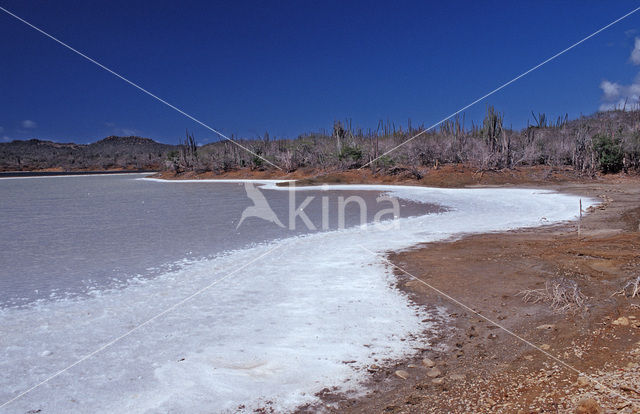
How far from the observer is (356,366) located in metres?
3.24

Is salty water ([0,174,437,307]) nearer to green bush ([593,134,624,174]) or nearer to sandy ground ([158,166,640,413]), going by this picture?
sandy ground ([158,166,640,413])

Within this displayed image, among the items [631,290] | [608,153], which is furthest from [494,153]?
[631,290]

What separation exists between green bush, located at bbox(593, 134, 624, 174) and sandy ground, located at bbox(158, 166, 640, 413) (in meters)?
17.9

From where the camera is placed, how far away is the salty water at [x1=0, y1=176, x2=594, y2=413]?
9.80 feet

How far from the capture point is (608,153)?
2233cm

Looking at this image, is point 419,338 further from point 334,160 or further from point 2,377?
point 334,160

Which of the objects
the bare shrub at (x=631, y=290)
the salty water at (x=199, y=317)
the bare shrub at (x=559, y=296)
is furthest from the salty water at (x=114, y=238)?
the bare shrub at (x=631, y=290)

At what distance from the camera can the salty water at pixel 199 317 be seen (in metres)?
2.99

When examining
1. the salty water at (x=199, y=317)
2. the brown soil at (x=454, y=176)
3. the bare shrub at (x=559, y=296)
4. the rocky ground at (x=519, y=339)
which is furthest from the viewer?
the brown soil at (x=454, y=176)

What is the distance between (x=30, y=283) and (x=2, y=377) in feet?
9.17

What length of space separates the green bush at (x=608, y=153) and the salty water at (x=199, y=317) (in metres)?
16.8

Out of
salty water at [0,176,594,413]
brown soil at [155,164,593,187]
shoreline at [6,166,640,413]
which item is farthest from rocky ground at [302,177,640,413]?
brown soil at [155,164,593,187]

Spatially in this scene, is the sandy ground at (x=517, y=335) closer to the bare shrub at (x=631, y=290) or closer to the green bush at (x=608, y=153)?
the bare shrub at (x=631, y=290)

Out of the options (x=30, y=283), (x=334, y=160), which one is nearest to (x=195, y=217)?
(x=30, y=283)
